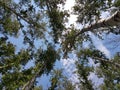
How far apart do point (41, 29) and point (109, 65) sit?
656cm

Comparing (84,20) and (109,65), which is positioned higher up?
(84,20)

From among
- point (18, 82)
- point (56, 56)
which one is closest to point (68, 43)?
point (56, 56)

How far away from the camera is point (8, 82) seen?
45.5ft

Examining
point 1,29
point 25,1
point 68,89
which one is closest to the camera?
point 1,29

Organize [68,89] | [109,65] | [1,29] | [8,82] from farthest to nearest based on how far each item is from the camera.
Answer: [68,89]
[109,65]
[1,29]
[8,82]

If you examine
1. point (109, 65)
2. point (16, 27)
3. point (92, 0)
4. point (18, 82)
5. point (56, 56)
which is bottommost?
point (18, 82)

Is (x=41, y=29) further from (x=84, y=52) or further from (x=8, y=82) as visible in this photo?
(x=8, y=82)

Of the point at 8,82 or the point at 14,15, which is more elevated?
the point at 14,15

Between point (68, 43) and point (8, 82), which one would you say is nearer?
point (8, 82)

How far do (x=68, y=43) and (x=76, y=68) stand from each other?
16.8ft

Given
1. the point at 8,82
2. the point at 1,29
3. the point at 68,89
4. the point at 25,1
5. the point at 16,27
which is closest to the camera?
the point at 8,82

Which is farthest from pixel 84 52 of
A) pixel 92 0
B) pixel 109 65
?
pixel 92 0

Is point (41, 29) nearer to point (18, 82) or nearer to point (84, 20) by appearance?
point (84, 20)

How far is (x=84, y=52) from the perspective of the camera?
2270cm
